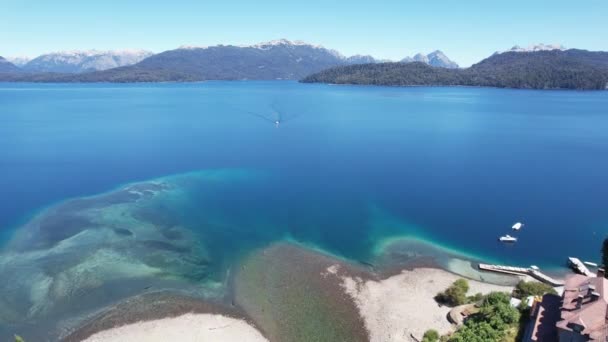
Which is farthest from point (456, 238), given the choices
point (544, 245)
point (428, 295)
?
point (428, 295)

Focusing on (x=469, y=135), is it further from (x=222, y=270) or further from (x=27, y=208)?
(x=27, y=208)

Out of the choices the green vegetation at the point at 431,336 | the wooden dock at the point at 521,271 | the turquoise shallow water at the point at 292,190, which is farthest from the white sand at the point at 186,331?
the wooden dock at the point at 521,271

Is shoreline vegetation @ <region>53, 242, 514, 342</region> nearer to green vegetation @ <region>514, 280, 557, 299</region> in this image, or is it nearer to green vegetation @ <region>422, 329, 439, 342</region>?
green vegetation @ <region>422, 329, 439, 342</region>

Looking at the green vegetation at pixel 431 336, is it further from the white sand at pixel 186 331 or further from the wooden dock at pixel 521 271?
the wooden dock at pixel 521 271

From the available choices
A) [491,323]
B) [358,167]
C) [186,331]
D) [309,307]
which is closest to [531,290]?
[491,323]

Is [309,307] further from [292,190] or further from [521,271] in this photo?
[292,190]

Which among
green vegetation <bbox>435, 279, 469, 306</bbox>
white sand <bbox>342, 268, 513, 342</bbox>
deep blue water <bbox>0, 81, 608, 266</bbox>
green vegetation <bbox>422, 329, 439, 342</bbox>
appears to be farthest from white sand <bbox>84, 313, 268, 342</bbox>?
deep blue water <bbox>0, 81, 608, 266</bbox>
